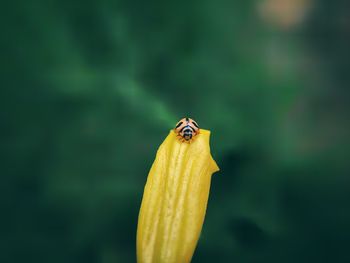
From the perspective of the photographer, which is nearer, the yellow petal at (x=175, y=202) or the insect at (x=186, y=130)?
the yellow petal at (x=175, y=202)

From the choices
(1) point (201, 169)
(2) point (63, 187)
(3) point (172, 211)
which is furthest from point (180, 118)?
(2) point (63, 187)

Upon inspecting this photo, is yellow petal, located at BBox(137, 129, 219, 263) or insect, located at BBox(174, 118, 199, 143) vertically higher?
insect, located at BBox(174, 118, 199, 143)

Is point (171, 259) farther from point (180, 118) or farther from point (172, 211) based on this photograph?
point (180, 118)

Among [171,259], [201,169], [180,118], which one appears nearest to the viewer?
[171,259]

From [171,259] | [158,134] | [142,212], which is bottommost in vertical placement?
[171,259]

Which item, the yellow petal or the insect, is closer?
the yellow petal
